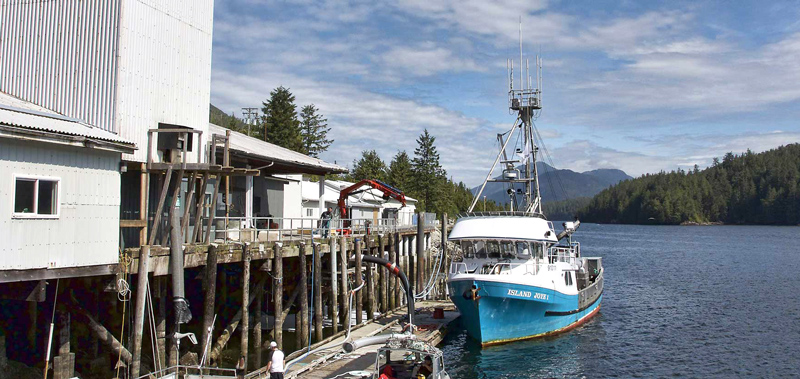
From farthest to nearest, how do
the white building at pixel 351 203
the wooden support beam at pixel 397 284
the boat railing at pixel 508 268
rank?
the white building at pixel 351 203, the wooden support beam at pixel 397 284, the boat railing at pixel 508 268

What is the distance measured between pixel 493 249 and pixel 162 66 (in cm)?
1843

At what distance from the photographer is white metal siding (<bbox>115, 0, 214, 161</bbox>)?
19812mm

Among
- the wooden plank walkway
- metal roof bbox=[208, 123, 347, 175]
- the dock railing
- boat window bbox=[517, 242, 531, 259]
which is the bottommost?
the wooden plank walkway

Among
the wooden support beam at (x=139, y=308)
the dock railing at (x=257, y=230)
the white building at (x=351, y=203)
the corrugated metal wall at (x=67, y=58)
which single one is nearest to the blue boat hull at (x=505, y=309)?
the dock railing at (x=257, y=230)

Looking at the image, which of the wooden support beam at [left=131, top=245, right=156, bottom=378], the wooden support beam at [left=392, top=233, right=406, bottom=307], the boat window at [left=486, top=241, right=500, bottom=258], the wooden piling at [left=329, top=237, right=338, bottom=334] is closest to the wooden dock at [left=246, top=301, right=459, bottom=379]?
the wooden piling at [left=329, top=237, right=338, bottom=334]

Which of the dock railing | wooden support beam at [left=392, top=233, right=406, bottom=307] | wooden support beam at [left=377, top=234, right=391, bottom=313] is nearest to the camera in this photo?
the dock railing

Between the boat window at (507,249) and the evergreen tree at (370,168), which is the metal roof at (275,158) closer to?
the boat window at (507,249)

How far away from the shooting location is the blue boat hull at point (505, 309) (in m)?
28.5

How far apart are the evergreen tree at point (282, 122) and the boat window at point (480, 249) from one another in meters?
58.4

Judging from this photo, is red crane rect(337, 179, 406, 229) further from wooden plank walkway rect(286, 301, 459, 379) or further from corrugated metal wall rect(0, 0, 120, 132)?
corrugated metal wall rect(0, 0, 120, 132)

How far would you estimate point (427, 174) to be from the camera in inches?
3809

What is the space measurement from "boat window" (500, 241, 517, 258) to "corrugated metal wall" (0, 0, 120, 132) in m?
19.5

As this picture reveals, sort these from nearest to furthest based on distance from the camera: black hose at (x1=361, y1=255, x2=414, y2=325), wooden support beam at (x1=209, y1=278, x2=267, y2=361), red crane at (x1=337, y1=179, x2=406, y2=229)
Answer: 1. wooden support beam at (x1=209, y1=278, x2=267, y2=361)
2. black hose at (x1=361, y1=255, x2=414, y2=325)
3. red crane at (x1=337, y1=179, x2=406, y2=229)

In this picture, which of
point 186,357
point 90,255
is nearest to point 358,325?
point 186,357
